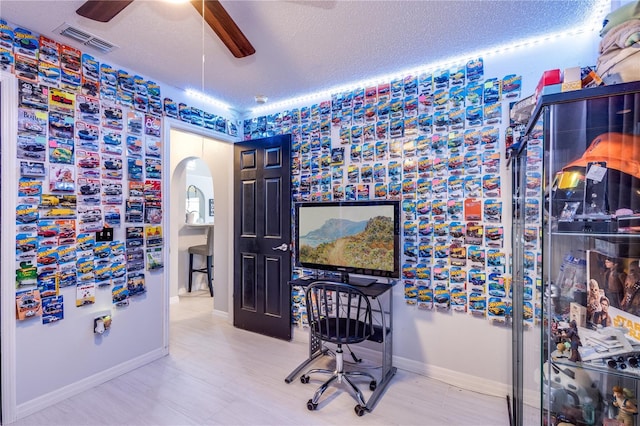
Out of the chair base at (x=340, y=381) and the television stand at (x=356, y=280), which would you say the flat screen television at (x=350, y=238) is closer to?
the television stand at (x=356, y=280)

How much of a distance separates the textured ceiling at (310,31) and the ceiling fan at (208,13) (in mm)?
259

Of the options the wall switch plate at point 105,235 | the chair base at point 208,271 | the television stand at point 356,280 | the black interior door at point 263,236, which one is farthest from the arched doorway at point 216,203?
the television stand at point 356,280

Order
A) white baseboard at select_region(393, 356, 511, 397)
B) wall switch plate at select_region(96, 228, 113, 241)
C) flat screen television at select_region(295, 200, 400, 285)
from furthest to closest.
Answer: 1. flat screen television at select_region(295, 200, 400, 285)
2. wall switch plate at select_region(96, 228, 113, 241)
3. white baseboard at select_region(393, 356, 511, 397)

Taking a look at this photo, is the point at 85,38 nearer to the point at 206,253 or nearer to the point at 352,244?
the point at 352,244

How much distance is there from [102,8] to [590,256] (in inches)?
88.9

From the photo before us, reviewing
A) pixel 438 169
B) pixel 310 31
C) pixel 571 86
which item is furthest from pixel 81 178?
pixel 571 86

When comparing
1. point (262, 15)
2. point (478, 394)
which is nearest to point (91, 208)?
point (262, 15)

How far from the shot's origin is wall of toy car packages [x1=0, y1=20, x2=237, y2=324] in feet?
6.14

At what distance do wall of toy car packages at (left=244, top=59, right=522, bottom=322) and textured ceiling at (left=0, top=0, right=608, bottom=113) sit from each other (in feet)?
0.83

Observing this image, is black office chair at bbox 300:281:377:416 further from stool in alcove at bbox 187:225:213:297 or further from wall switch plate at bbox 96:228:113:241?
stool in alcove at bbox 187:225:213:297

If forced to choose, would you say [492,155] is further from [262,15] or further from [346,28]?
[262,15]

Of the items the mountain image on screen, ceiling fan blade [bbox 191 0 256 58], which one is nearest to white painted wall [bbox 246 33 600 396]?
the mountain image on screen

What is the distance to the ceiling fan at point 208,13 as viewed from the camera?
1260 millimetres

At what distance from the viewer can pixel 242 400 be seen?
Result: 6.61 ft
